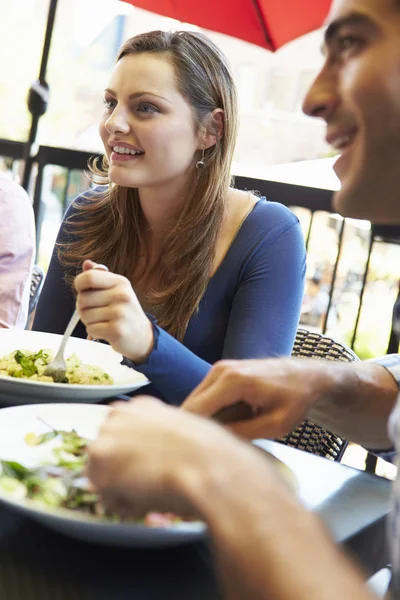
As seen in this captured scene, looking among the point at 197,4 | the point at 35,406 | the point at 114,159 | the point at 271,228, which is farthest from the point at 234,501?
the point at 197,4

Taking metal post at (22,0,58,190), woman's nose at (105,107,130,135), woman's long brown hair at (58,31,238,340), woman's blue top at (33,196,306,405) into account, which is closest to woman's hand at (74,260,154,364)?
woman's blue top at (33,196,306,405)

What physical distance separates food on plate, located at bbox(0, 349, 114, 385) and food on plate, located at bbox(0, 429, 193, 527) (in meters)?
0.41

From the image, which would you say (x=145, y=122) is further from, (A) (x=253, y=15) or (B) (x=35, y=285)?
(A) (x=253, y=15)

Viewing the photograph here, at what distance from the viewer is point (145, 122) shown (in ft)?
7.06

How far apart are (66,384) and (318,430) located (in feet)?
2.05

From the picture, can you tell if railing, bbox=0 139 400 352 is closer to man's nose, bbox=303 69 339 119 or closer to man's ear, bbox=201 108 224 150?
man's ear, bbox=201 108 224 150

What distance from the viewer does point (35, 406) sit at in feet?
3.74

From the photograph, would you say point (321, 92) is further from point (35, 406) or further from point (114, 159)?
point (114, 159)

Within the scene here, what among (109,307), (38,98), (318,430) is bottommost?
(318,430)

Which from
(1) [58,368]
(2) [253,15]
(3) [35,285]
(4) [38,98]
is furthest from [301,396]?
(4) [38,98]

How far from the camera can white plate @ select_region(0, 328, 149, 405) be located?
4.10ft

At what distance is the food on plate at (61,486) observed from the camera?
788mm

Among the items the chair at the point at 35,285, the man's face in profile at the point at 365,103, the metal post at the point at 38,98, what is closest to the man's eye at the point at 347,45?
the man's face in profile at the point at 365,103

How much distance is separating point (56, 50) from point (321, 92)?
1891 centimetres
